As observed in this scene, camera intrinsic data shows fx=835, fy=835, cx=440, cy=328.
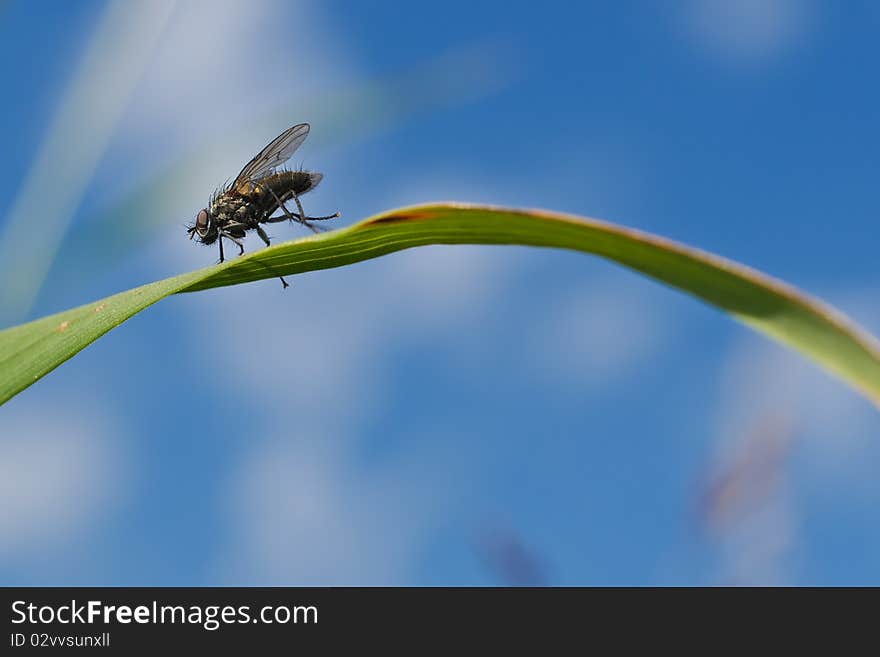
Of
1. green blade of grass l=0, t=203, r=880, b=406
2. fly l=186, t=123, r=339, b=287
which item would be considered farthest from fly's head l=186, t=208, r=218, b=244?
green blade of grass l=0, t=203, r=880, b=406

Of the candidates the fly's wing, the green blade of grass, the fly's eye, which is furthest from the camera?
the fly's eye

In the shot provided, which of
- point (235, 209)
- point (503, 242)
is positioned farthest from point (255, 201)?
point (503, 242)

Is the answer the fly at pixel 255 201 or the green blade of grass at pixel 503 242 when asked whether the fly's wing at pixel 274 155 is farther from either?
the green blade of grass at pixel 503 242

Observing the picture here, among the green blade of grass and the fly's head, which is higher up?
the fly's head

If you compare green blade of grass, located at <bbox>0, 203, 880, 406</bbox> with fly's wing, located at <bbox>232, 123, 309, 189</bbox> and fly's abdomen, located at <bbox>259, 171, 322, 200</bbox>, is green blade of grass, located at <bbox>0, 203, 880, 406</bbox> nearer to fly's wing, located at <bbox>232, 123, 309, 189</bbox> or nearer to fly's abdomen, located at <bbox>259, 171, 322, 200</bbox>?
fly's wing, located at <bbox>232, 123, 309, 189</bbox>

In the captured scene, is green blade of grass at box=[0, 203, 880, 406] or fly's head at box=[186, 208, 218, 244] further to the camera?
fly's head at box=[186, 208, 218, 244]

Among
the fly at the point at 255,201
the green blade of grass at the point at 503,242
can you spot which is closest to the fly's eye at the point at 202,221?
the fly at the point at 255,201

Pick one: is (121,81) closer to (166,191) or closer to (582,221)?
(166,191)
